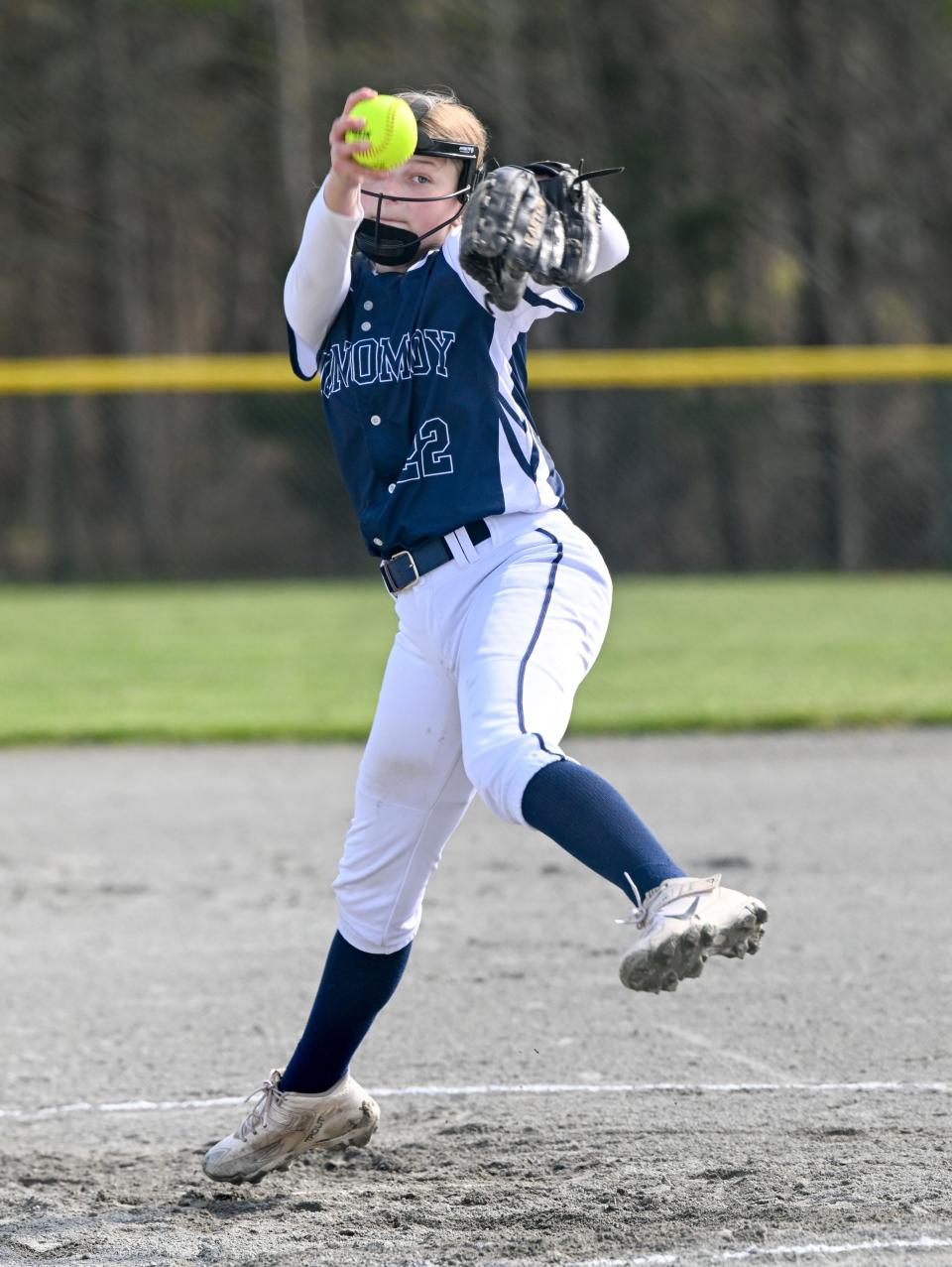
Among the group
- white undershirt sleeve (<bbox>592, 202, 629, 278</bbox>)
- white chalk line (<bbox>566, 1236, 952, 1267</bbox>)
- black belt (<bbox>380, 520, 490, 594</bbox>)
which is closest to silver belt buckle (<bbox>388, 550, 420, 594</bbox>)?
black belt (<bbox>380, 520, 490, 594</bbox>)

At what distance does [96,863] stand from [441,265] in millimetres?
3276

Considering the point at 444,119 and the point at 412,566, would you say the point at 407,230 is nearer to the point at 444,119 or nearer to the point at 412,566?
the point at 444,119

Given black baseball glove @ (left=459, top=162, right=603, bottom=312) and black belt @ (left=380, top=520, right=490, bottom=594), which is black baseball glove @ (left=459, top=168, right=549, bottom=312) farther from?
black belt @ (left=380, top=520, right=490, bottom=594)

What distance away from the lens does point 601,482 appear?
51.4 feet

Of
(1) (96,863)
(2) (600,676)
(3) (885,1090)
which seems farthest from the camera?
(2) (600,676)

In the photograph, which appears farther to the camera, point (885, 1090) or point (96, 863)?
point (96, 863)

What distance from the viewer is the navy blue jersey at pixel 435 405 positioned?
9.01ft

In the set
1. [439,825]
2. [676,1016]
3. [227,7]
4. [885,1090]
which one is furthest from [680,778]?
[227,7]

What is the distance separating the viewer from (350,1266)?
250cm

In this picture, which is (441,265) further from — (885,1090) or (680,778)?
(680,778)

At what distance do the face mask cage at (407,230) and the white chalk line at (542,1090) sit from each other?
162 cm

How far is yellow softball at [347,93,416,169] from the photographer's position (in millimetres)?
2633

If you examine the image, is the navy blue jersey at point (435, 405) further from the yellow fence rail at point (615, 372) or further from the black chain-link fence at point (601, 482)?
the black chain-link fence at point (601, 482)

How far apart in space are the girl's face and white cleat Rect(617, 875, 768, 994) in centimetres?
121
